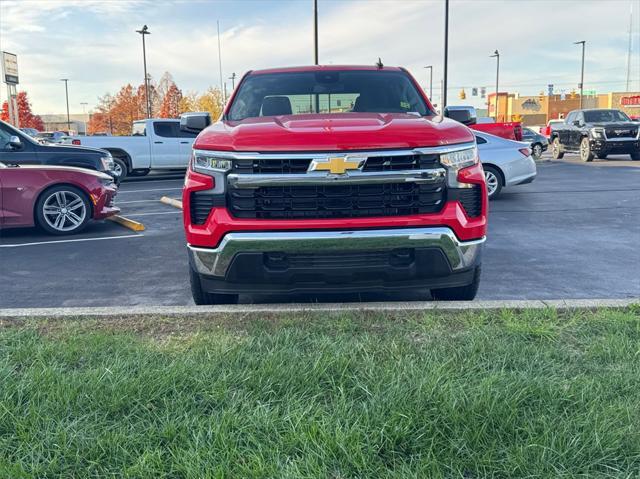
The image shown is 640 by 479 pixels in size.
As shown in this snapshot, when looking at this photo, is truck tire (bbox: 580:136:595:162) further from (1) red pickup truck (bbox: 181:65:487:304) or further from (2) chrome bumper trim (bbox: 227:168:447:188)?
(2) chrome bumper trim (bbox: 227:168:447:188)

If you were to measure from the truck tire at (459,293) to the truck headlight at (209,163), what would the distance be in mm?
1866

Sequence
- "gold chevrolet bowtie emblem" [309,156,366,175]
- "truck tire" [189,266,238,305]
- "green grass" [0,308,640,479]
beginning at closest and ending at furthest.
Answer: "green grass" [0,308,640,479] < "gold chevrolet bowtie emblem" [309,156,366,175] < "truck tire" [189,266,238,305]

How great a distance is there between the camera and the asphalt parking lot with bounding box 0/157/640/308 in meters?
5.03

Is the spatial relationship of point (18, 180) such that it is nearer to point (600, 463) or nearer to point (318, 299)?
point (318, 299)

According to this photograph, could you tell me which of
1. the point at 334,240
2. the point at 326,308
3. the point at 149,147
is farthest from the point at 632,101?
the point at 334,240

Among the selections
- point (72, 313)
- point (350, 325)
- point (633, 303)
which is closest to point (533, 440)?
point (350, 325)

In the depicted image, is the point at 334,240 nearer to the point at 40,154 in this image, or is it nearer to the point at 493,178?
the point at 40,154

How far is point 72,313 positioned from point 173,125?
54.0 feet

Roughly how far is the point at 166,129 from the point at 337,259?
1694 cm

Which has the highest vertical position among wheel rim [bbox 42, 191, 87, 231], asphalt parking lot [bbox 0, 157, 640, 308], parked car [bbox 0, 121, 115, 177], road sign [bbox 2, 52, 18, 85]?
road sign [bbox 2, 52, 18, 85]

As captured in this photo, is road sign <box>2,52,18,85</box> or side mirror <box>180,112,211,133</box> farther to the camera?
road sign <box>2,52,18,85</box>

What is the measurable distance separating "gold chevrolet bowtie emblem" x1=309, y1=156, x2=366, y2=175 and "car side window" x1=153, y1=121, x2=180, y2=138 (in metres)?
16.7

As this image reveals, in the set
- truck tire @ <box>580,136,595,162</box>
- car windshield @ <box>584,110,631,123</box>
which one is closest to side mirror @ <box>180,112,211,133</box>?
truck tire @ <box>580,136,595,162</box>

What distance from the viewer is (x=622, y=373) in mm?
3021
